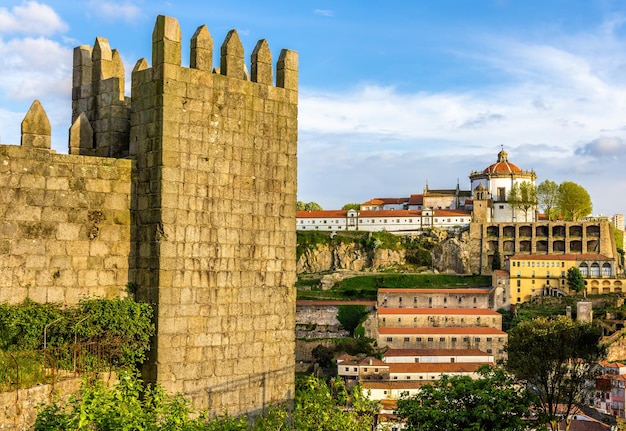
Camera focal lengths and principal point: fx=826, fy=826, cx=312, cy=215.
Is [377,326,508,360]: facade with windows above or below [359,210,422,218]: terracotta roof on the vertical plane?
below

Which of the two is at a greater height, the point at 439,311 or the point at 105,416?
the point at 105,416

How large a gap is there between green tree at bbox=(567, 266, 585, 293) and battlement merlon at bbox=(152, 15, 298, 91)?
86.4m

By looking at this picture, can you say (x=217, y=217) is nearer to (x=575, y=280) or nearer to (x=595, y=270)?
(x=575, y=280)

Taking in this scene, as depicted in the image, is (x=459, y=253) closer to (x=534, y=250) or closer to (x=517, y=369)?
(x=534, y=250)

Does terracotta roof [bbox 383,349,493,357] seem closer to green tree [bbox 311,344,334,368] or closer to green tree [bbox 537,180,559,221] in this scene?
green tree [bbox 311,344,334,368]

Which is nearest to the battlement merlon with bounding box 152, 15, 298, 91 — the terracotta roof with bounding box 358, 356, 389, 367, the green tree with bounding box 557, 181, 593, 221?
the terracotta roof with bounding box 358, 356, 389, 367

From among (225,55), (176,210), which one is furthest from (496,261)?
(176,210)

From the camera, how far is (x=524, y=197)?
358 ft

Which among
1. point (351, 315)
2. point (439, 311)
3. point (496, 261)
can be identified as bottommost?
point (351, 315)

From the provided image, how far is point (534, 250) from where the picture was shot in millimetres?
106562

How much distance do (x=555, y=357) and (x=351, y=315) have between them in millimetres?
47021

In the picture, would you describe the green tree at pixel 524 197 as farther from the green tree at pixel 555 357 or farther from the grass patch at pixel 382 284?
the green tree at pixel 555 357

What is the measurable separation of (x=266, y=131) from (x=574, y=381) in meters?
27.1

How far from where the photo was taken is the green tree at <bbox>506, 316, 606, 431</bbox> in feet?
115
